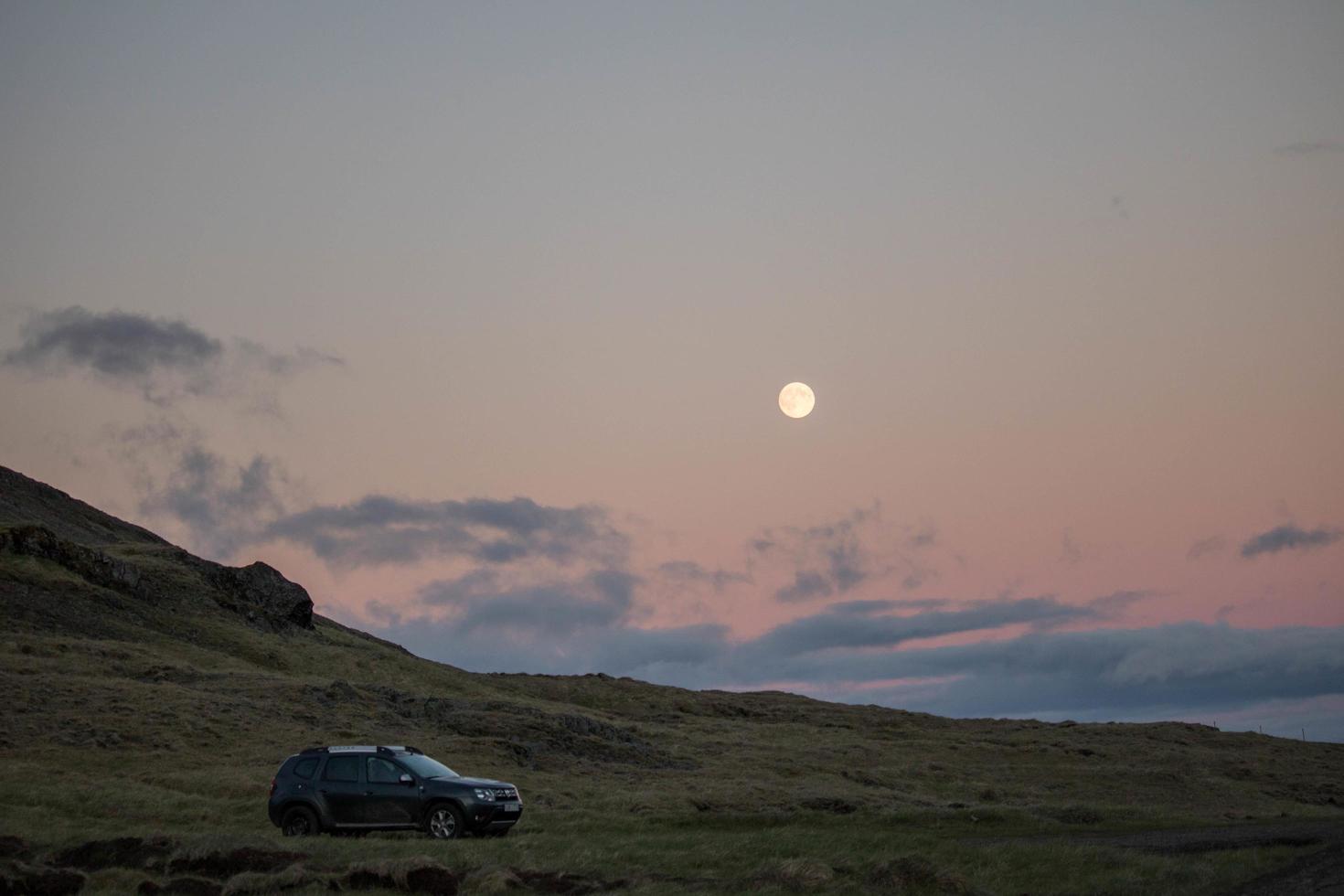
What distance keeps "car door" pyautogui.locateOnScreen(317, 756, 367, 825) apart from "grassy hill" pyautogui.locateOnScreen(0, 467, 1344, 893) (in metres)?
1.27

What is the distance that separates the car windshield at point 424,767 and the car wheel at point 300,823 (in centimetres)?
234

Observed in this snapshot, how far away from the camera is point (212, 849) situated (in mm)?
22234

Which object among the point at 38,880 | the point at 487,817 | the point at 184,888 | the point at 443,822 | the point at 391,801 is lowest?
the point at 38,880

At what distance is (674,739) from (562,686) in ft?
116

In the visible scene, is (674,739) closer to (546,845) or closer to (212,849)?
(546,845)

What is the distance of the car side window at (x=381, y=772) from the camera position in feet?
93.8

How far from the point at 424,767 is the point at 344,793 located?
192cm

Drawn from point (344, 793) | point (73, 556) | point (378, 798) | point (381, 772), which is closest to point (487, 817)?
point (378, 798)

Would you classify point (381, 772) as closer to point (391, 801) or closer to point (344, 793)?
point (391, 801)

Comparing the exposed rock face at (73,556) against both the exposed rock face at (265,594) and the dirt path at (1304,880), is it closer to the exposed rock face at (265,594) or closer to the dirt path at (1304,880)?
the exposed rock face at (265,594)

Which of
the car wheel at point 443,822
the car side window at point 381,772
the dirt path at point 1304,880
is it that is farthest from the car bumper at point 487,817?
the dirt path at point 1304,880

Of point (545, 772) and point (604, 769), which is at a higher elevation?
point (604, 769)

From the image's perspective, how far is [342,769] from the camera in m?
28.8

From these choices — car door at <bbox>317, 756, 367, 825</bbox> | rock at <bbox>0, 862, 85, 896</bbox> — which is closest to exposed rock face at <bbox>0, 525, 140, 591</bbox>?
car door at <bbox>317, 756, 367, 825</bbox>
